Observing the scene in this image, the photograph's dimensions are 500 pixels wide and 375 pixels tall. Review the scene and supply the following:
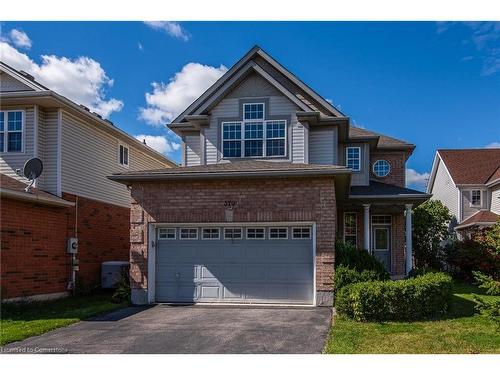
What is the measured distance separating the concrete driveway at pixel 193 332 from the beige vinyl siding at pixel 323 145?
6618 mm

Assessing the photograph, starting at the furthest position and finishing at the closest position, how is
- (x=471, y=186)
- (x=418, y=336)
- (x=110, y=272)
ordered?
(x=471, y=186) → (x=110, y=272) → (x=418, y=336)

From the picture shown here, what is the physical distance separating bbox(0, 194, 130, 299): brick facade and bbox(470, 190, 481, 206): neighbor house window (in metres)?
20.7

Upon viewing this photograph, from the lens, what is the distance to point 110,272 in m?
17.1

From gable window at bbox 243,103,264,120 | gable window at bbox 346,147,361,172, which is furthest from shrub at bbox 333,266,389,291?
gable window at bbox 346,147,361,172

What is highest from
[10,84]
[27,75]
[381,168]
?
[27,75]

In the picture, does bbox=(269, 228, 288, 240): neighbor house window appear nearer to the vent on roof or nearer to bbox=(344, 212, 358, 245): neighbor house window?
bbox=(344, 212, 358, 245): neighbor house window

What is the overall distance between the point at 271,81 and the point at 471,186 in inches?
694

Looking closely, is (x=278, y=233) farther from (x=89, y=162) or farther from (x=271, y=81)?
(x=89, y=162)

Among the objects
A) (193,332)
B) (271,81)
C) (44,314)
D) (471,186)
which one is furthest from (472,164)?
(44,314)

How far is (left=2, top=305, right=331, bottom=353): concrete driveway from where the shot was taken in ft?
27.2

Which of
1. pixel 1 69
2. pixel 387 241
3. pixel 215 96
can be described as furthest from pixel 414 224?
pixel 1 69

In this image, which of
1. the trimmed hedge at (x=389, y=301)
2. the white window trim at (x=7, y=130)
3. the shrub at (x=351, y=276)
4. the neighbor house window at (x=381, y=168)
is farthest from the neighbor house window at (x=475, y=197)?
the white window trim at (x=7, y=130)

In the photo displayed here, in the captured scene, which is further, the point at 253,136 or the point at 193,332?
the point at 253,136

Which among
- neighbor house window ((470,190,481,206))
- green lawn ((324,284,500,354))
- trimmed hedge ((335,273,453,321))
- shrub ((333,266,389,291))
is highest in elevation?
neighbor house window ((470,190,481,206))
